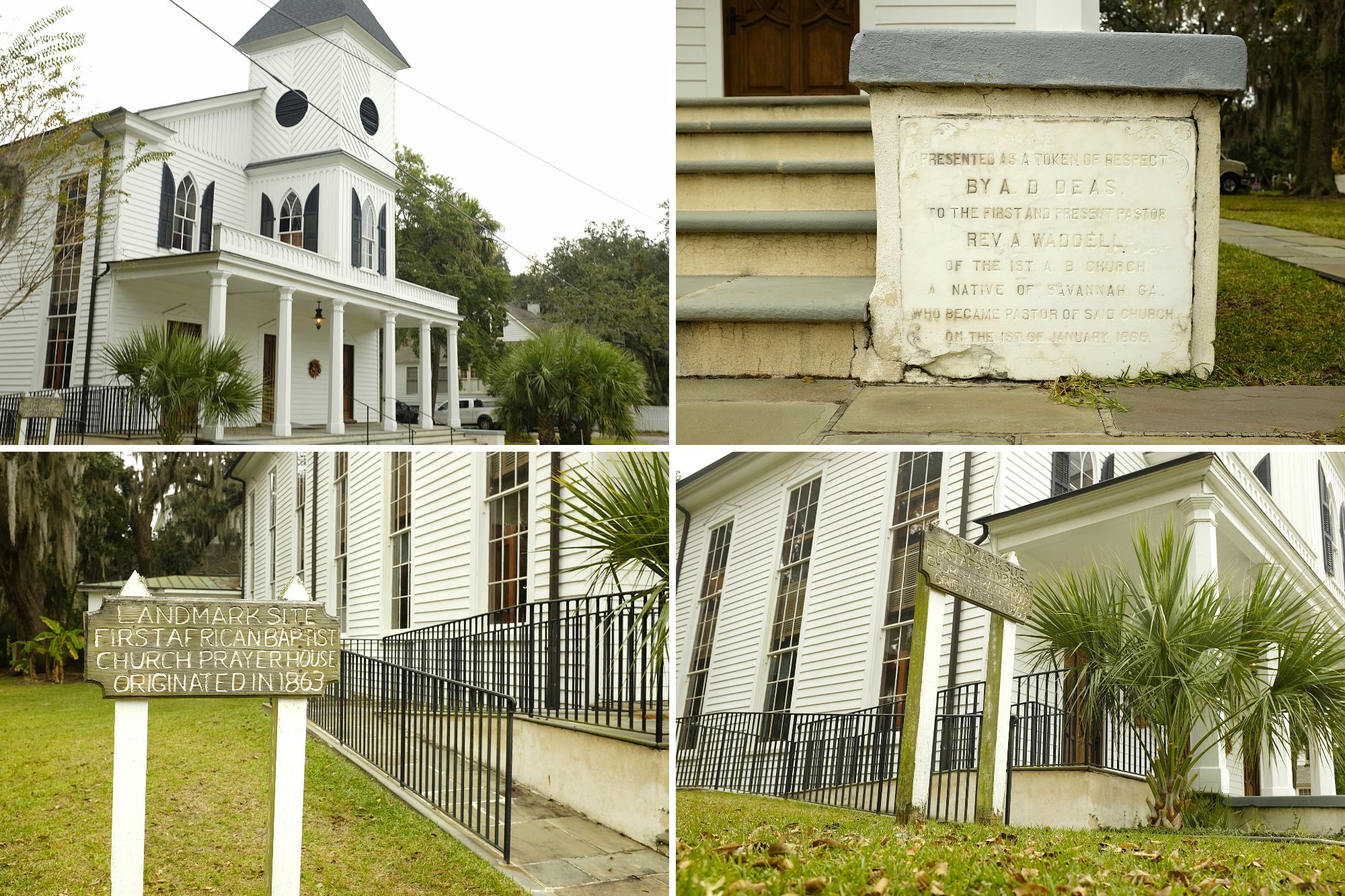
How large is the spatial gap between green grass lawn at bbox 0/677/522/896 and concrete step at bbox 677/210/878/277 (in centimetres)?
391

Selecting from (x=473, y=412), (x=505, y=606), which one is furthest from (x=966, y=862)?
(x=473, y=412)

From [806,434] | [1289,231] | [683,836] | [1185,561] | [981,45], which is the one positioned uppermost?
[1289,231]

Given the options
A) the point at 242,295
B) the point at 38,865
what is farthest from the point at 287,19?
the point at 38,865

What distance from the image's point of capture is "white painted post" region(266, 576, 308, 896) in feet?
13.5

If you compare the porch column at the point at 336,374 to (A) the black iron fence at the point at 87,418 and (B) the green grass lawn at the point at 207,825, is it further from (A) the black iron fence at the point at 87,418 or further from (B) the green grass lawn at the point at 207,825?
(B) the green grass lawn at the point at 207,825

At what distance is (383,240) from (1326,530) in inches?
639

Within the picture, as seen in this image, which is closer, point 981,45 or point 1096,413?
point 1096,413

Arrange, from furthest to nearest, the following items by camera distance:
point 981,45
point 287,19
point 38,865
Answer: point 287,19
point 38,865
point 981,45

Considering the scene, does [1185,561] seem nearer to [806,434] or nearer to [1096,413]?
[1096,413]

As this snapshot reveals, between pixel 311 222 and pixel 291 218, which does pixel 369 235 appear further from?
pixel 291 218

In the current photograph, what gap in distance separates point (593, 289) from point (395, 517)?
1969 centimetres

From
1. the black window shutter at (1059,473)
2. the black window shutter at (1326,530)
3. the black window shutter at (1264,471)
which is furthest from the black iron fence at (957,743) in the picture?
the black window shutter at (1326,530)

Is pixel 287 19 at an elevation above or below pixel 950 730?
above

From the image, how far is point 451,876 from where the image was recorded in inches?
195
